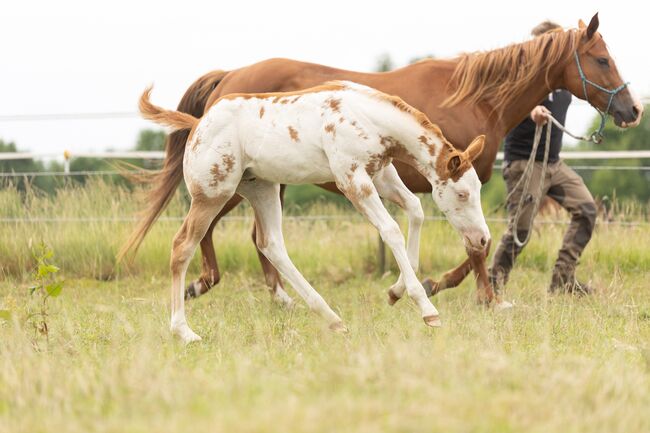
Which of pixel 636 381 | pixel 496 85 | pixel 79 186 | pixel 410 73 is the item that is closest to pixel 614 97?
pixel 496 85

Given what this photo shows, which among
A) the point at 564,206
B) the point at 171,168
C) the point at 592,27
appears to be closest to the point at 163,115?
the point at 171,168

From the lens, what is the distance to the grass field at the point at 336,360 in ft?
10.3

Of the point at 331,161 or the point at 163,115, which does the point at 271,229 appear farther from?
the point at 163,115

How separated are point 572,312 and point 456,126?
166 cm

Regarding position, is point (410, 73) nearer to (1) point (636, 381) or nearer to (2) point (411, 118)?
(2) point (411, 118)

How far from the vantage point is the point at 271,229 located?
19.3 ft

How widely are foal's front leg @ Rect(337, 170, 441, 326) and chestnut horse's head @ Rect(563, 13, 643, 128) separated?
8.73 feet

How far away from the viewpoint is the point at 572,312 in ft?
20.4

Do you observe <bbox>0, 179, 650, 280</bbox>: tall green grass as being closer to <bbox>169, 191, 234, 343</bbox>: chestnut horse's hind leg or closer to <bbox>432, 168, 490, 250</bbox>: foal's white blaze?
<bbox>169, 191, 234, 343</bbox>: chestnut horse's hind leg

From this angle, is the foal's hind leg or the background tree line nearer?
the foal's hind leg

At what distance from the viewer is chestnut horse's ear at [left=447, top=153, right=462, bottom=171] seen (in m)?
5.19

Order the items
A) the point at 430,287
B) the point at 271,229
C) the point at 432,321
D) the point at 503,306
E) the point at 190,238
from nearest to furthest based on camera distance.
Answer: the point at 432,321 → the point at 190,238 → the point at 271,229 → the point at 503,306 → the point at 430,287

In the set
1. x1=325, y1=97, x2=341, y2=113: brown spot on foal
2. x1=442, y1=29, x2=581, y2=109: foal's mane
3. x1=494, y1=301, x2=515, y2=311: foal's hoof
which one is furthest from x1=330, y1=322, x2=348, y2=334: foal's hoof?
x1=442, y1=29, x2=581, y2=109: foal's mane

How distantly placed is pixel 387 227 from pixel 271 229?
91 centimetres
